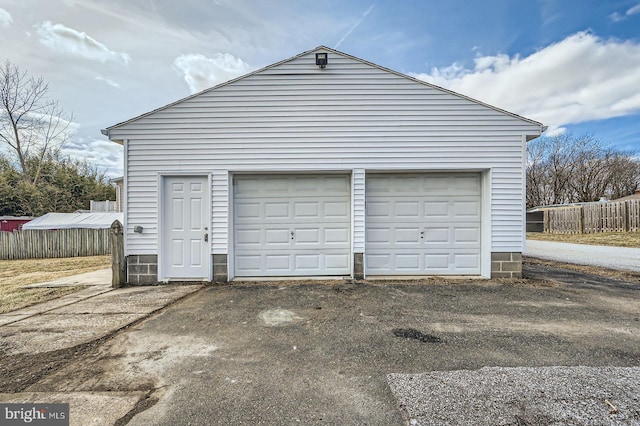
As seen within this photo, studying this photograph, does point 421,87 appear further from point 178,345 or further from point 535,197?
point 535,197

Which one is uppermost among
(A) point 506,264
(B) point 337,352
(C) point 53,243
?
(A) point 506,264

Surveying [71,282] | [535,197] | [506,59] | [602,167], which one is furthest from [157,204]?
[602,167]

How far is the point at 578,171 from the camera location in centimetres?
2716

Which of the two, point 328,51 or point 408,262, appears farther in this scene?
point 408,262

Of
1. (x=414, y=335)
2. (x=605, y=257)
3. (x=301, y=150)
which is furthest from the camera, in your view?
(x=605, y=257)

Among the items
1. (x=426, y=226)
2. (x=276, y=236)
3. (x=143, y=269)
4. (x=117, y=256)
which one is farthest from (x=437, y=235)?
(x=117, y=256)

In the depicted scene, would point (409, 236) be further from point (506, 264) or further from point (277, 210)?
point (277, 210)

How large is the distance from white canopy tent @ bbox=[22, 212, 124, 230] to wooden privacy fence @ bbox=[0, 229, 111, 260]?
80 centimetres

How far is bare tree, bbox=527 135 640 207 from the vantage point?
1053 inches

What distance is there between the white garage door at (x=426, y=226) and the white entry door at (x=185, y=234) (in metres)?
3.68

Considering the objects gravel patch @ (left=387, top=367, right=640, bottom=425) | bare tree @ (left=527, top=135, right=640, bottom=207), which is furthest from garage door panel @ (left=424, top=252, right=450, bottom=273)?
bare tree @ (left=527, top=135, right=640, bottom=207)

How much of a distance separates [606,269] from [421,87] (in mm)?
6736

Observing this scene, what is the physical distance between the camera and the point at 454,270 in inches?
253

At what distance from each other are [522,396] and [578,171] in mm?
34748
